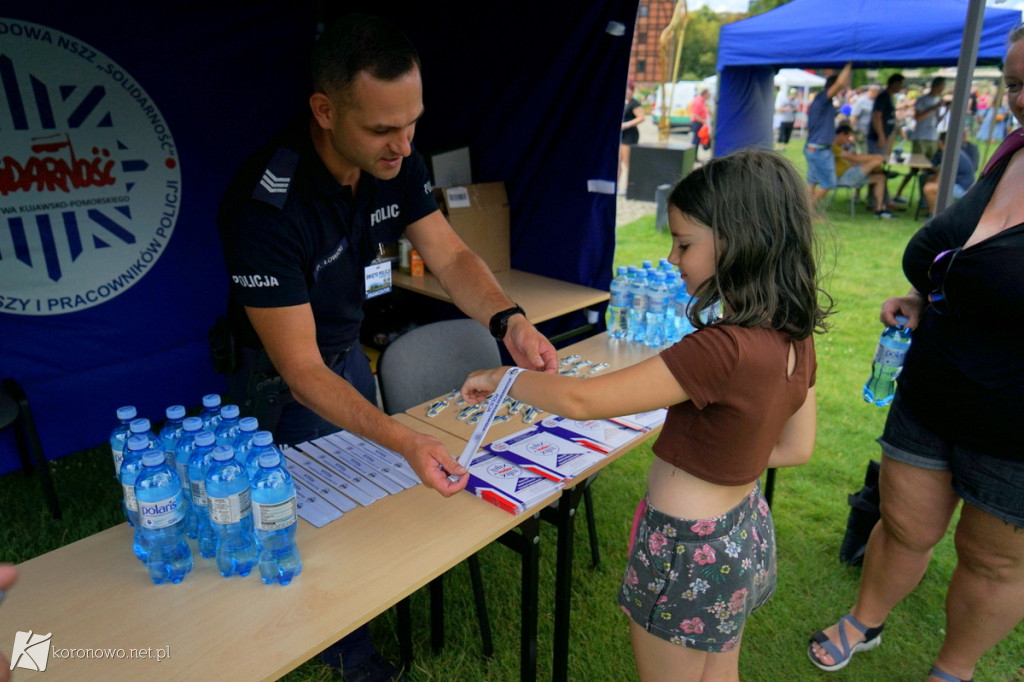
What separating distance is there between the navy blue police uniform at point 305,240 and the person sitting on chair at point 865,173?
988cm

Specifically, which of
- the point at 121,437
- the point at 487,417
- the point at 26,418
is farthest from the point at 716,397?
the point at 26,418

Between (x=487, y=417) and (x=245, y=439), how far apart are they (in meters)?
0.57

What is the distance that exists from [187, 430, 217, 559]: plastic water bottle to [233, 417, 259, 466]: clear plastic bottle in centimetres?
7

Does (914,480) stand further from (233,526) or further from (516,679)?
(233,526)

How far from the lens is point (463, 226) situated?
3779mm

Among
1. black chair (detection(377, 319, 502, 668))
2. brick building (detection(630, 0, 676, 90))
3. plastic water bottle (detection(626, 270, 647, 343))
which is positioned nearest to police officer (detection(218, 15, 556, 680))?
black chair (detection(377, 319, 502, 668))

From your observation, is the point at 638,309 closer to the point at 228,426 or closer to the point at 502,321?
the point at 502,321

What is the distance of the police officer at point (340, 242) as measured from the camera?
5.48ft

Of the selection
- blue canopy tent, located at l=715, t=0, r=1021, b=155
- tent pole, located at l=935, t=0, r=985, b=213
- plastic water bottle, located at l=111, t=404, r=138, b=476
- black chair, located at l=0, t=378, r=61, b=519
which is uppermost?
blue canopy tent, located at l=715, t=0, r=1021, b=155

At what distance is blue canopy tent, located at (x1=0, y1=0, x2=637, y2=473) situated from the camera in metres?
3.21

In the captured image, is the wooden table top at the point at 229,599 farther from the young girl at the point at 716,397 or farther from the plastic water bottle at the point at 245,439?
the young girl at the point at 716,397

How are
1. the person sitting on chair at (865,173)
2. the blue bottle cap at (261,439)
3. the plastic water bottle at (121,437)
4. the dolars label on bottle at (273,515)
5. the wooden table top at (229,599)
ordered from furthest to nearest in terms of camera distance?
1. the person sitting on chair at (865,173)
2. the plastic water bottle at (121,437)
3. the blue bottle cap at (261,439)
4. the dolars label on bottle at (273,515)
5. the wooden table top at (229,599)

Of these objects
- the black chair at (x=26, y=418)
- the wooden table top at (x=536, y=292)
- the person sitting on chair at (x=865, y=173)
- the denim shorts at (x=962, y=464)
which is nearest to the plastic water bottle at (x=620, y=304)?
the wooden table top at (x=536, y=292)

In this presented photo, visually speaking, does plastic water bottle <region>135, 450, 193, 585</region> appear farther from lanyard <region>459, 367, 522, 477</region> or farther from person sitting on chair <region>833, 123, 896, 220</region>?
person sitting on chair <region>833, 123, 896, 220</region>
